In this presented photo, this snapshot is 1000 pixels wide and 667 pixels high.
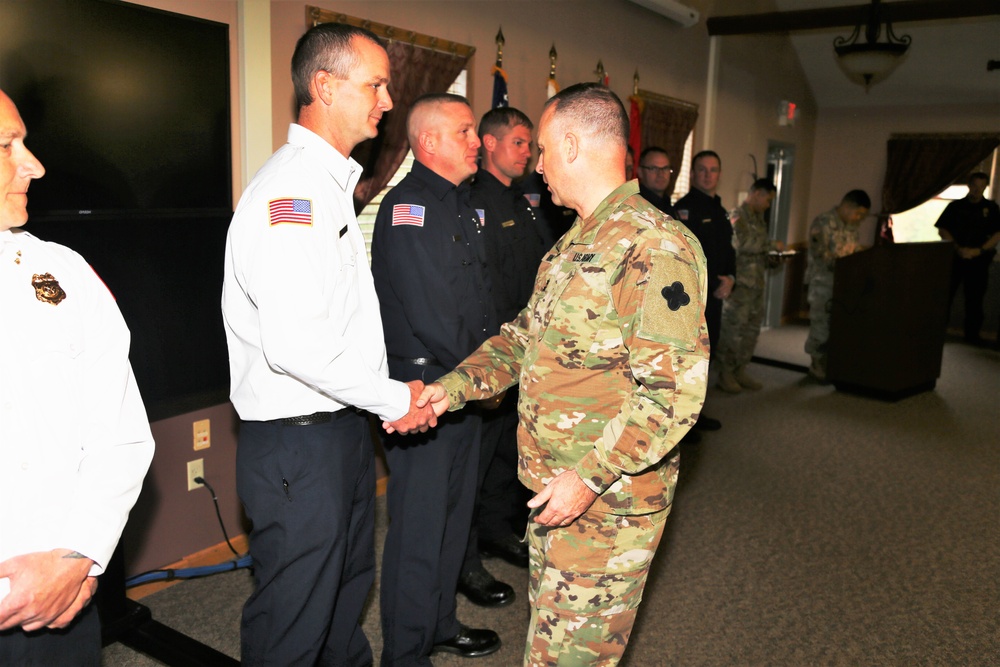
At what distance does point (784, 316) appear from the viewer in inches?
356

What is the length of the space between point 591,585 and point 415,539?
755mm

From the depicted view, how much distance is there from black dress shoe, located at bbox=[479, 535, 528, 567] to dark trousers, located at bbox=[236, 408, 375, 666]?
1263 mm

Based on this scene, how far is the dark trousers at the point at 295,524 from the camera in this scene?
1786mm

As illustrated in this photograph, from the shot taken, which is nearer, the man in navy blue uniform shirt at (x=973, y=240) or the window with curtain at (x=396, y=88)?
the window with curtain at (x=396, y=88)

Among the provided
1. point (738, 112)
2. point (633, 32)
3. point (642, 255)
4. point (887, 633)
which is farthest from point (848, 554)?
point (738, 112)

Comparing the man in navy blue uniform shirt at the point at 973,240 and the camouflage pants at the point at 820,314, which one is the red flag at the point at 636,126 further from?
the man in navy blue uniform shirt at the point at 973,240

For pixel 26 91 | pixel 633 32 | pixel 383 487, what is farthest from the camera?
pixel 633 32

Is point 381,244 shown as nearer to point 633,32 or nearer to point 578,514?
point 578,514

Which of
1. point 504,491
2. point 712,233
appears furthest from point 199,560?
point 712,233

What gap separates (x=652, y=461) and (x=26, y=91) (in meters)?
2.01

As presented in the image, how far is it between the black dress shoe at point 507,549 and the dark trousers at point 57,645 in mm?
1911

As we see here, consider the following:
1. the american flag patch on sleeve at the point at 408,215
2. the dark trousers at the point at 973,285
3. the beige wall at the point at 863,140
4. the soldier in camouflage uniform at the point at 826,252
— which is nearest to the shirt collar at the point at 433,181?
the american flag patch on sleeve at the point at 408,215

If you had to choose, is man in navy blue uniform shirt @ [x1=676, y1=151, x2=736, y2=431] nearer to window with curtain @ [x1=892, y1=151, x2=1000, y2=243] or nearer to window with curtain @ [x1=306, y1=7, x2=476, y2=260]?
window with curtain @ [x1=306, y1=7, x2=476, y2=260]

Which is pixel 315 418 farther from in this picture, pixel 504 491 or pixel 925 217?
pixel 925 217
